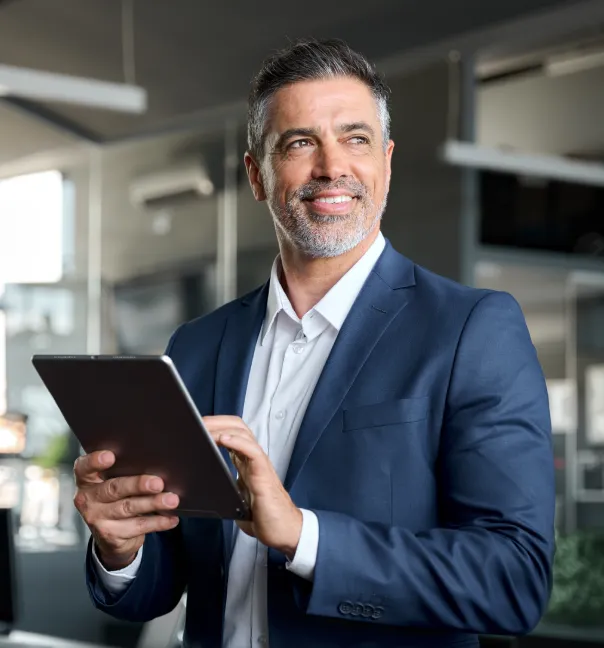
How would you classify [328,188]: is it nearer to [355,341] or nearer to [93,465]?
[355,341]

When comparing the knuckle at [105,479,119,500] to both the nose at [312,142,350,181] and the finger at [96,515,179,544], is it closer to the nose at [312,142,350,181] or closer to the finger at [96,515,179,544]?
the finger at [96,515,179,544]

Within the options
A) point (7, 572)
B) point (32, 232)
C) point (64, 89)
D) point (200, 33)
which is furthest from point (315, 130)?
point (32, 232)

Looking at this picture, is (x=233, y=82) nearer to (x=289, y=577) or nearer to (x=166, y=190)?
(x=166, y=190)

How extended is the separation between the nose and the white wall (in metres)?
5.29

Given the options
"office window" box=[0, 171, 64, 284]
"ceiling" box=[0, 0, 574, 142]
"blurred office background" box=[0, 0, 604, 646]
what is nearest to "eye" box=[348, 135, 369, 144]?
"blurred office background" box=[0, 0, 604, 646]

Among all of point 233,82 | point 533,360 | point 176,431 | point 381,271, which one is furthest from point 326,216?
point 233,82

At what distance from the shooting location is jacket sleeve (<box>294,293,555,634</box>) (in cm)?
144

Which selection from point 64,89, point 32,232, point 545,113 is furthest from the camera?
→ point 32,232

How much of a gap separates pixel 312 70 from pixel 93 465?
727mm

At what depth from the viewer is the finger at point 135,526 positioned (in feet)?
4.93

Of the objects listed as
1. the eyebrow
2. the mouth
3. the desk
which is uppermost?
the eyebrow

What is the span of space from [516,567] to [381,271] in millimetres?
524

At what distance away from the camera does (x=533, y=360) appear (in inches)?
63.1

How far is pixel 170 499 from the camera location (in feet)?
4.74
